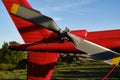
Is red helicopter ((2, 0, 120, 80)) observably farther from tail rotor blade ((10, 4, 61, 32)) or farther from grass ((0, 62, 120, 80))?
grass ((0, 62, 120, 80))

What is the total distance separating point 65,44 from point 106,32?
2761mm

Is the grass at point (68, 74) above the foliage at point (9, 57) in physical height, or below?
below

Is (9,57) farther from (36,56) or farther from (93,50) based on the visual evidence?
(93,50)

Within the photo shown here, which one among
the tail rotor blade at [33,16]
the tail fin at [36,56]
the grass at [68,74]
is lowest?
the grass at [68,74]

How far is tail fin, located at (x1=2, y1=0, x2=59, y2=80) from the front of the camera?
1688cm

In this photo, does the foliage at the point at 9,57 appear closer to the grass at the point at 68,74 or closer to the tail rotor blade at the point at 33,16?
the grass at the point at 68,74

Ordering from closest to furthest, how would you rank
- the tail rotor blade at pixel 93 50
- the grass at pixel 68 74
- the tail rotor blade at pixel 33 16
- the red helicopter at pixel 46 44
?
1. the tail rotor blade at pixel 33 16
2. the tail rotor blade at pixel 93 50
3. the red helicopter at pixel 46 44
4. the grass at pixel 68 74

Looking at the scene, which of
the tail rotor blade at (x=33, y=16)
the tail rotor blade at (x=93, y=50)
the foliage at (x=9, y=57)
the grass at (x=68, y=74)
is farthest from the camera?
the foliage at (x=9, y=57)

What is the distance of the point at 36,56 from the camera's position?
17.2 m

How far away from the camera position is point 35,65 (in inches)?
667

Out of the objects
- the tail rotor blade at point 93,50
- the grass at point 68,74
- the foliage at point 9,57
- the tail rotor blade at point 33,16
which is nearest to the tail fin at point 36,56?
the tail rotor blade at point 93,50

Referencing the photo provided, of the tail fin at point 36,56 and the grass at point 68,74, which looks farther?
the grass at point 68,74

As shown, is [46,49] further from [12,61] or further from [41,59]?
[12,61]

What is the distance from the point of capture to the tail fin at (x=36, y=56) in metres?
16.9
